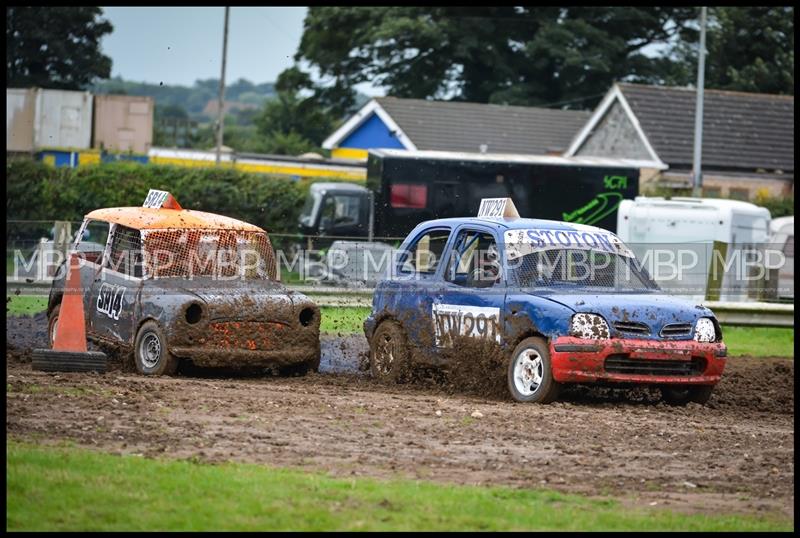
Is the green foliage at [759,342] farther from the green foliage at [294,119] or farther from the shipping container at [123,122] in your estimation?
the green foliage at [294,119]

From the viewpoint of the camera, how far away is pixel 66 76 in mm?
62906

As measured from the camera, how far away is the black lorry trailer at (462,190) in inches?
1240

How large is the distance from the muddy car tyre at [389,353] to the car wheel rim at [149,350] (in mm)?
2210

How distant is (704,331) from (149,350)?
547 centimetres

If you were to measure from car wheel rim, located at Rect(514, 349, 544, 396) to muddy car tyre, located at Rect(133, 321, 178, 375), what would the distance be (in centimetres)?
342

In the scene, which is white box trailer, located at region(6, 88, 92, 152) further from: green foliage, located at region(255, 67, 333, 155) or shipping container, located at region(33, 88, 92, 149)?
green foliage, located at region(255, 67, 333, 155)

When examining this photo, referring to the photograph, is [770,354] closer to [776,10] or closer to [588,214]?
[588,214]

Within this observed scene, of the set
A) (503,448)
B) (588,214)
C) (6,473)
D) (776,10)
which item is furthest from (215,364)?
(776,10)

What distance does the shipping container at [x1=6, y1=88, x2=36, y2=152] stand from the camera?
164ft

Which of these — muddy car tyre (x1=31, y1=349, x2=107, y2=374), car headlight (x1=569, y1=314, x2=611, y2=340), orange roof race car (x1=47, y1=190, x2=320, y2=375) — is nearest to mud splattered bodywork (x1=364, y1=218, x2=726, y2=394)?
car headlight (x1=569, y1=314, x2=611, y2=340)

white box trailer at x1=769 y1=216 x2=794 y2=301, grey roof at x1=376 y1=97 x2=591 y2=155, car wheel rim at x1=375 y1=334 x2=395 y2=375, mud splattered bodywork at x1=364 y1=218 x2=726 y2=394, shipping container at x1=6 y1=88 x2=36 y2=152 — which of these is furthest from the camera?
grey roof at x1=376 y1=97 x2=591 y2=155

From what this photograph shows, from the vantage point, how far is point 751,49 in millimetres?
59594

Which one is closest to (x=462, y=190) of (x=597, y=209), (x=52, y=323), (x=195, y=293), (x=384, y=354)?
(x=597, y=209)

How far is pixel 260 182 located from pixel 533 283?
21466 mm
